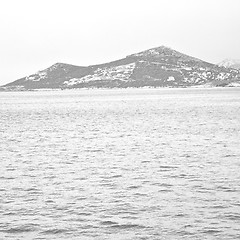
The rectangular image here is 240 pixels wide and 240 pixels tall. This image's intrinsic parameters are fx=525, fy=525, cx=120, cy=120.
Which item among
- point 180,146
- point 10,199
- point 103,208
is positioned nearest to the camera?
point 103,208

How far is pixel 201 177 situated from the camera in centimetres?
3078

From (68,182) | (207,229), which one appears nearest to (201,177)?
(68,182)

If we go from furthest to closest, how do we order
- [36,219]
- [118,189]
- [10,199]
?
[118,189] → [10,199] → [36,219]

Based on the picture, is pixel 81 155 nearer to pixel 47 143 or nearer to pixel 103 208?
pixel 47 143

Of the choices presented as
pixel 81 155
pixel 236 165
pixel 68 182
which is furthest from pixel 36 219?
pixel 81 155

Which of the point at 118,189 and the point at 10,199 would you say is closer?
the point at 10,199

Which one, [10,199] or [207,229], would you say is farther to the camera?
[10,199]

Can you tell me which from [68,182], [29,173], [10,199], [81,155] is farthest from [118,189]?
[81,155]

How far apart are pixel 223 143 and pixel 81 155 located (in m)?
14.2

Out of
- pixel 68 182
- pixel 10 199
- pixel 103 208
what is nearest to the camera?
pixel 103 208

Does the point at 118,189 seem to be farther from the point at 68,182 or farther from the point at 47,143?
the point at 47,143

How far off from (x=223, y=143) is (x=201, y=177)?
1858cm

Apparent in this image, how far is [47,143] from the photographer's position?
175 ft

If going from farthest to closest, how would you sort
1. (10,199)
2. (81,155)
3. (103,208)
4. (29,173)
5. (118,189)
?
(81,155)
(29,173)
(118,189)
(10,199)
(103,208)
